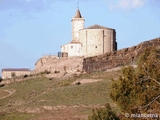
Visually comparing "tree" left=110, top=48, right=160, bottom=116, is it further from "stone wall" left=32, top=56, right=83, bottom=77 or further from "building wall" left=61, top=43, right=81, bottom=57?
"building wall" left=61, top=43, right=81, bottom=57

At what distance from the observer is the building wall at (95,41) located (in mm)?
57022

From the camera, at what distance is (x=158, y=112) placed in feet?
67.9

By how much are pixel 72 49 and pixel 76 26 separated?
3619mm

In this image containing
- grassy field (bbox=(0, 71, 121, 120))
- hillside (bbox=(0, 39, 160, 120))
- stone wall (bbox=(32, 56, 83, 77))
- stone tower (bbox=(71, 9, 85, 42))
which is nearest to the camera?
grassy field (bbox=(0, 71, 121, 120))

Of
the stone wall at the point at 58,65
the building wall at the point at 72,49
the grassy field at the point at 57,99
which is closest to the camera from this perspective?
the grassy field at the point at 57,99

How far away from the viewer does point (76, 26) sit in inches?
2406

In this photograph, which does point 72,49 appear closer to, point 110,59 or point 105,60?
point 105,60

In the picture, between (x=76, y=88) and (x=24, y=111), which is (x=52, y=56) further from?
(x=24, y=111)

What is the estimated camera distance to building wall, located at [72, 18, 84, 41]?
60.6 metres

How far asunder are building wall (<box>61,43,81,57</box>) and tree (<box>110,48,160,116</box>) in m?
33.0

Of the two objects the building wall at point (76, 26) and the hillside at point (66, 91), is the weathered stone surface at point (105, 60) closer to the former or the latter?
the hillside at point (66, 91)

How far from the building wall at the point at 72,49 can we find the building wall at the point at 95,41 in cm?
56

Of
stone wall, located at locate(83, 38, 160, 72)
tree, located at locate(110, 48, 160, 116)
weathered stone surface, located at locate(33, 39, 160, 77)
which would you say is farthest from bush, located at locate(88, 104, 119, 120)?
stone wall, located at locate(83, 38, 160, 72)

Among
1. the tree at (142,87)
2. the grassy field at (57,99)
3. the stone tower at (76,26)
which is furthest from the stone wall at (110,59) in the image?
the tree at (142,87)
